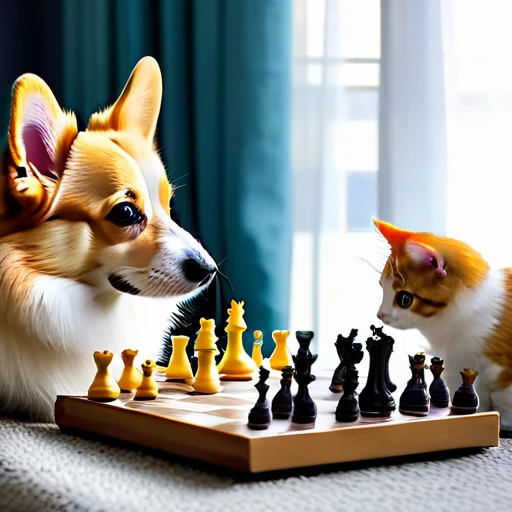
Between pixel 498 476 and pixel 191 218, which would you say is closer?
pixel 498 476

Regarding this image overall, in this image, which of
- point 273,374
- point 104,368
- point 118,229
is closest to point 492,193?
point 273,374

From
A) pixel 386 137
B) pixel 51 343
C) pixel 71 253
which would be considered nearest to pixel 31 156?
pixel 71 253

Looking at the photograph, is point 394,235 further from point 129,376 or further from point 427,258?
point 129,376

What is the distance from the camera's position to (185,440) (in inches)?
30.3

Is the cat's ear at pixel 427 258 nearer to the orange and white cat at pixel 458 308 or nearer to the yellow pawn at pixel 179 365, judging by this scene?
the orange and white cat at pixel 458 308

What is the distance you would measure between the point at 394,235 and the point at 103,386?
433 mm

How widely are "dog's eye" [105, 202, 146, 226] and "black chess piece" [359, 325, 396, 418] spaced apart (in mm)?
382

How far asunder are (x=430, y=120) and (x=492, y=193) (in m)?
0.17

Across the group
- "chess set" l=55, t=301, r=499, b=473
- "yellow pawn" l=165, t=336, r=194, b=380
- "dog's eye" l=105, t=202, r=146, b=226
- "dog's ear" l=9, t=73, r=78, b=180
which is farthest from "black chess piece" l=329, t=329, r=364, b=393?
"dog's ear" l=9, t=73, r=78, b=180

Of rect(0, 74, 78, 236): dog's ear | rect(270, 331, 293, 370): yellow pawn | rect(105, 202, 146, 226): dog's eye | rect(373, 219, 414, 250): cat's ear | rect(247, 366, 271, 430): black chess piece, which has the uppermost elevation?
rect(0, 74, 78, 236): dog's ear

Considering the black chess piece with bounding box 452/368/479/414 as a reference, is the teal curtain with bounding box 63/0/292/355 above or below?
above

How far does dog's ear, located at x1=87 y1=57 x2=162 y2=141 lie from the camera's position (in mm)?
1175

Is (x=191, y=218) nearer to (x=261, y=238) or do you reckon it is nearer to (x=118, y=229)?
(x=261, y=238)

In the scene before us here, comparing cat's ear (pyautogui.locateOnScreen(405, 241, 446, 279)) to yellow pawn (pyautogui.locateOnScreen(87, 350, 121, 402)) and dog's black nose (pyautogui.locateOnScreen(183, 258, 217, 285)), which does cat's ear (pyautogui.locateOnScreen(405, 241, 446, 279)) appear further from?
yellow pawn (pyautogui.locateOnScreen(87, 350, 121, 402))
